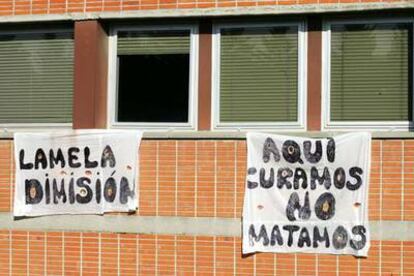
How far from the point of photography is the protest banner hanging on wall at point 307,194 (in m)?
6.35

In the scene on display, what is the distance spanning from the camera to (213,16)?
6.77m

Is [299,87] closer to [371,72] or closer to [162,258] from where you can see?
[371,72]

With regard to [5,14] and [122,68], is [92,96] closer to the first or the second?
[122,68]

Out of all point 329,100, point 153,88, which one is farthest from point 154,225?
point 329,100

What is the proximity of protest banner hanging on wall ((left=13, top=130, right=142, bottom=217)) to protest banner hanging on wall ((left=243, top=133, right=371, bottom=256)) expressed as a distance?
125 cm

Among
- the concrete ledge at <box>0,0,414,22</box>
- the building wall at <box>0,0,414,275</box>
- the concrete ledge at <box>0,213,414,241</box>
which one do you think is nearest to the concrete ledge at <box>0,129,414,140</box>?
the building wall at <box>0,0,414,275</box>

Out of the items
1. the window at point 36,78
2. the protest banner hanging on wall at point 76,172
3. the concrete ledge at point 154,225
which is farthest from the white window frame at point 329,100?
the window at point 36,78

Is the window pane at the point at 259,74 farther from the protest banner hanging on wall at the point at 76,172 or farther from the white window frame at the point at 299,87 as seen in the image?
the protest banner hanging on wall at the point at 76,172

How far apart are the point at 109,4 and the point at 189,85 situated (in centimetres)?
121

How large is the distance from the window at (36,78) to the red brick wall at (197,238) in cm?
116

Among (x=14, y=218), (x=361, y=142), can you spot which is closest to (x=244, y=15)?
(x=361, y=142)

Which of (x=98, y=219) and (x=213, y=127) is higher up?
(x=213, y=127)

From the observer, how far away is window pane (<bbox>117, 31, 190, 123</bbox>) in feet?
22.9

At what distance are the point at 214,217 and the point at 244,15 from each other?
2.07m
